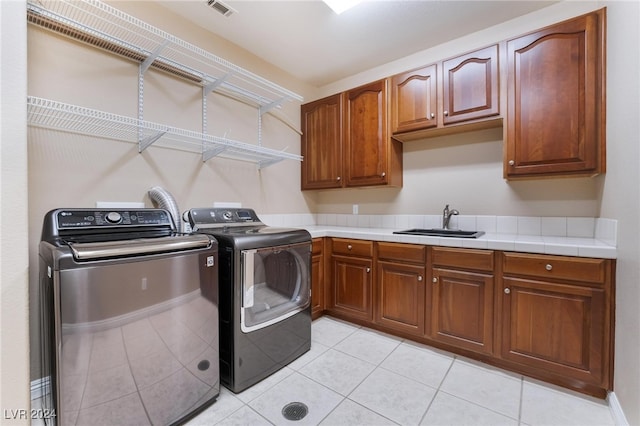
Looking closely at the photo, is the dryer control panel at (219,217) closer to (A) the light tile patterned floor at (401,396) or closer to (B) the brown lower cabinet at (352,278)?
(B) the brown lower cabinet at (352,278)

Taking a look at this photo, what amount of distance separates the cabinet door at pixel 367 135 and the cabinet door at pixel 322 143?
0.36 feet

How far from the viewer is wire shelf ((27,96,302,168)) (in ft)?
4.84

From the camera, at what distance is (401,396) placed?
1.67m

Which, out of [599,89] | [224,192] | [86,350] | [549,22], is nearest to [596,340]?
[599,89]

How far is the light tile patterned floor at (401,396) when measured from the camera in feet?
4.90

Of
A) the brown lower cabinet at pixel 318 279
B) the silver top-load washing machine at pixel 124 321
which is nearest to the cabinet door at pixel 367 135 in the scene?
the brown lower cabinet at pixel 318 279

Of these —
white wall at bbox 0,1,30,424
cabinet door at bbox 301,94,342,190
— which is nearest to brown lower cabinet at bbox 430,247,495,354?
cabinet door at bbox 301,94,342,190

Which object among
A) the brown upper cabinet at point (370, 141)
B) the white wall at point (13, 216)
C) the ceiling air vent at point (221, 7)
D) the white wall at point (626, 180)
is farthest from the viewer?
the brown upper cabinet at point (370, 141)

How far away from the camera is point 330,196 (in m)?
3.53

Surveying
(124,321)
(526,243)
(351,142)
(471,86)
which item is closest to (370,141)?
(351,142)

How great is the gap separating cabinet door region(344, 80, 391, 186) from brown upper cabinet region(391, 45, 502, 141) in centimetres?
13

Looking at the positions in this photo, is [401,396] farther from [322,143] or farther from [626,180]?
[322,143]

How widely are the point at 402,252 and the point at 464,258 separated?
1.50 feet

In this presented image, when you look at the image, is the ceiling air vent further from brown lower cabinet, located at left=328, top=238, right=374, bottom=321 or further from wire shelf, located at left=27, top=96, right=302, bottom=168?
brown lower cabinet, located at left=328, top=238, right=374, bottom=321
